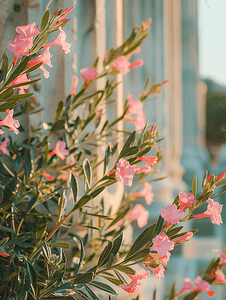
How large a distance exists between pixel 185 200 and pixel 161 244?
0.07m

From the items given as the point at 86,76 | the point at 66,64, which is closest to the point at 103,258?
the point at 86,76

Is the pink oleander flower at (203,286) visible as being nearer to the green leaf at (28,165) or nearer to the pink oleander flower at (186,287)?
the pink oleander flower at (186,287)

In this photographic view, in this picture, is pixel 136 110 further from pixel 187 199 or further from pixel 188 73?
pixel 188 73

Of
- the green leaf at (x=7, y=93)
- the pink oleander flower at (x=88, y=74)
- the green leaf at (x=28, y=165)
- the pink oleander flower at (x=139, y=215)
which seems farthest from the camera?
the pink oleander flower at (x=139, y=215)

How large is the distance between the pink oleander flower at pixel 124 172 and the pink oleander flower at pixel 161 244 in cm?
8

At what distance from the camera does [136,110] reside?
0.61m

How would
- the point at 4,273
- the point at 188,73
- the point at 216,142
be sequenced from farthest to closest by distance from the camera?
the point at 216,142 → the point at 188,73 → the point at 4,273

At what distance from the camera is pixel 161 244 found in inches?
13.4

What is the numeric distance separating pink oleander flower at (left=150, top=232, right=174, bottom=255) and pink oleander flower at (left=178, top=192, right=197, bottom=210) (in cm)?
5

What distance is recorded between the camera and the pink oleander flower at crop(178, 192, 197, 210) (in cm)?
36

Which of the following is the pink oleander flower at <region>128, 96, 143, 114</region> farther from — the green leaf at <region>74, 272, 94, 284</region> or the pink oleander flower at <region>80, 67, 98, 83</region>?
the green leaf at <region>74, 272, 94, 284</region>

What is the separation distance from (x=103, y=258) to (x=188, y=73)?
5254 millimetres

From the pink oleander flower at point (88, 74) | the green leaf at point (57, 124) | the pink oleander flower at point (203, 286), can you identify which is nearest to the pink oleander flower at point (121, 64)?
→ the pink oleander flower at point (88, 74)

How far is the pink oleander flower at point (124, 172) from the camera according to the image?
0.37 metres
